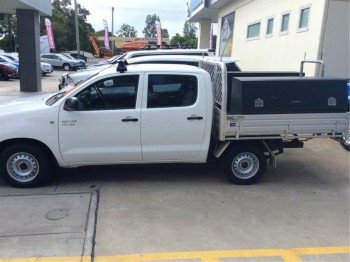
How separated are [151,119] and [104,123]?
66cm

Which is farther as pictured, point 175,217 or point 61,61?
point 61,61

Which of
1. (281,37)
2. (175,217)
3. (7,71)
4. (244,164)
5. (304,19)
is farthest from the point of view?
(7,71)

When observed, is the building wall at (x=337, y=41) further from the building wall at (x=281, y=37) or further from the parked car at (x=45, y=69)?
the parked car at (x=45, y=69)

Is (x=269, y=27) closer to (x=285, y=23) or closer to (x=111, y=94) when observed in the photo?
(x=285, y=23)

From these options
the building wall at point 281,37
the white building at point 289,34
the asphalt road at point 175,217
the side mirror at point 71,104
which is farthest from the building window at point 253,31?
the side mirror at point 71,104

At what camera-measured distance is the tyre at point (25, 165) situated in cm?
518

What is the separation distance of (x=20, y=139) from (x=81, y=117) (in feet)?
3.00

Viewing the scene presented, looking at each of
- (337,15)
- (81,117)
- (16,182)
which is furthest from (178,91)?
(337,15)

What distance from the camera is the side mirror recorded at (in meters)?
5.05

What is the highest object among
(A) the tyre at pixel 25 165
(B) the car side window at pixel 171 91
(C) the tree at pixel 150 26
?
(C) the tree at pixel 150 26

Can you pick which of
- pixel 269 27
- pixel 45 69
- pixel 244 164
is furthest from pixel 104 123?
pixel 45 69

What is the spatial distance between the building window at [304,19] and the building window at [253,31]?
391 centimetres

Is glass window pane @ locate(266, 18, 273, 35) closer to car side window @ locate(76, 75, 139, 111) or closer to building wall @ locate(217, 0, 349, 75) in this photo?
building wall @ locate(217, 0, 349, 75)

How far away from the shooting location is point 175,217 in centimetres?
455
